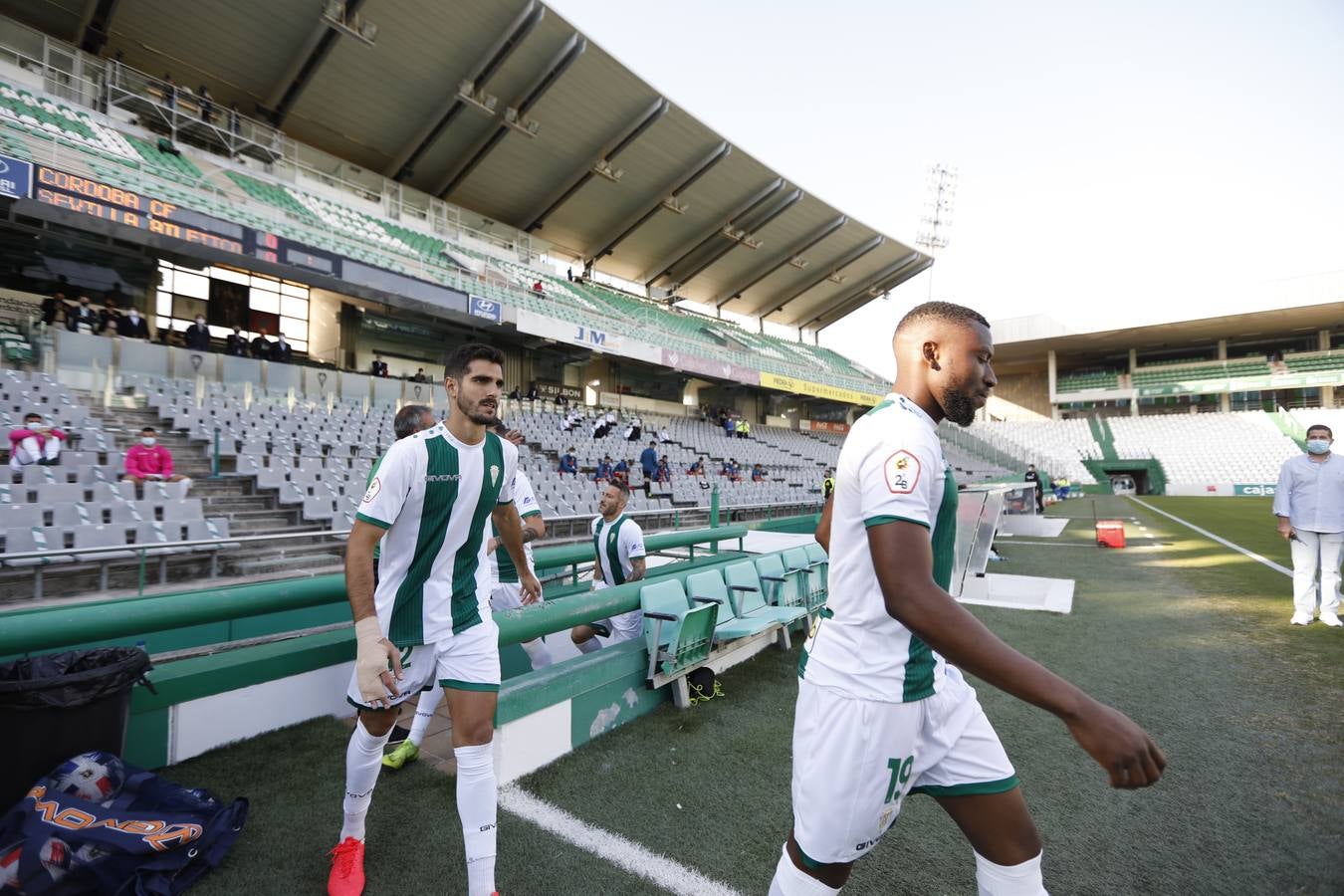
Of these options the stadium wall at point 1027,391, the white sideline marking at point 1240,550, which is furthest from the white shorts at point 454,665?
the stadium wall at point 1027,391

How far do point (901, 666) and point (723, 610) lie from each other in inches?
140

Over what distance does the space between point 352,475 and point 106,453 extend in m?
2.94

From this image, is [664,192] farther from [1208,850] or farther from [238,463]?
[1208,850]

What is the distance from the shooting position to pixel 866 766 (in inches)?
53.1

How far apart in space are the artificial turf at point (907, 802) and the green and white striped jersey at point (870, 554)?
4.52 feet

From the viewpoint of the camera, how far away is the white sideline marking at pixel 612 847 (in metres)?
2.24

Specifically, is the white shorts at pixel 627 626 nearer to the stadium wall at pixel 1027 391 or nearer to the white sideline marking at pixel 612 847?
the white sideline marking at pixel 612 847

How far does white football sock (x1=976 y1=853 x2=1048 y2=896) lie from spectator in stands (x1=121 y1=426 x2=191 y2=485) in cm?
880

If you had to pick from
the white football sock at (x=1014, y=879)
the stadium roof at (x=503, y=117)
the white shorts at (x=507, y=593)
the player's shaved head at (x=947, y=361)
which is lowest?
the white shorts at (x=507, y=593)

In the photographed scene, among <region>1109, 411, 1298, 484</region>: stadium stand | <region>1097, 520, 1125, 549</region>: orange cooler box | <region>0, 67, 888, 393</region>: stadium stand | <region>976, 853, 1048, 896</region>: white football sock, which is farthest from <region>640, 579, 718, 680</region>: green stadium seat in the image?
<region>1109, 411, 1298, 484</region>: stadium stand

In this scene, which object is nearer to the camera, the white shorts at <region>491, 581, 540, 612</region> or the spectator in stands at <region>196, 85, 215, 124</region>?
the white shorts at <region>491, 581, 540, 612</region>

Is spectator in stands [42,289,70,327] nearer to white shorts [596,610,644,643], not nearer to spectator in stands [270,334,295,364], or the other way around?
spectator in stands [270,334,295,364]

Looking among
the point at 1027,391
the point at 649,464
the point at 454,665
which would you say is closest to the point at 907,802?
the point at 454,665

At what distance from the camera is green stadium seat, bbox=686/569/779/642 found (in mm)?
4398
